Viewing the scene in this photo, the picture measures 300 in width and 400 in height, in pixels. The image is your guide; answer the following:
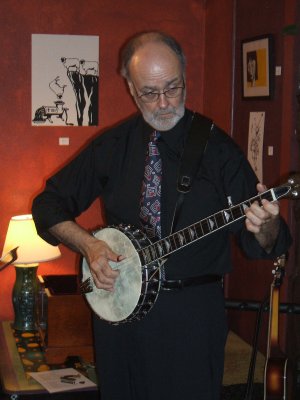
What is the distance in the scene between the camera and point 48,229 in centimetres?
235

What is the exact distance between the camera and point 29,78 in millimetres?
4809

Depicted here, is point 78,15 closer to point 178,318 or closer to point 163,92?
point 163,92

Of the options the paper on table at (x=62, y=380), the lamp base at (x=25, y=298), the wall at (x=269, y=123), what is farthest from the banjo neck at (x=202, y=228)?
the lamp base at (x=25, y=298)

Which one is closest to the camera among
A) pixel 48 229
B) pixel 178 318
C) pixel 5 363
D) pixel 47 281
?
pixel 178 318

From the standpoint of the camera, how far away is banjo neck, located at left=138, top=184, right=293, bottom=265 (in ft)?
5.92

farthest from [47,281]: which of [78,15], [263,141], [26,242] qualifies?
[78,15]

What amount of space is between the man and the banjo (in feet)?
0.09

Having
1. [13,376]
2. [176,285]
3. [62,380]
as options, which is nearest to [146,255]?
[176,285]

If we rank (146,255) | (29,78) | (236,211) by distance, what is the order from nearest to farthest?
(236,211), (146,255), (29,78)

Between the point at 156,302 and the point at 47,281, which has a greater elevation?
the point at 156,302

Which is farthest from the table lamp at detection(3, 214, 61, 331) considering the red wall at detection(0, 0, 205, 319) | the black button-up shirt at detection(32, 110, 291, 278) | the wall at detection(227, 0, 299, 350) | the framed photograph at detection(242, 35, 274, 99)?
the black button-up shirt at detection(32, 110, 291, 278)

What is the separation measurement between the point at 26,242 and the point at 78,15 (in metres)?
1.66

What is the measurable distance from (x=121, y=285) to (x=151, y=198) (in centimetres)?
30

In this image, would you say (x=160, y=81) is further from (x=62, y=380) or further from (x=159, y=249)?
(x=62, y=380)
